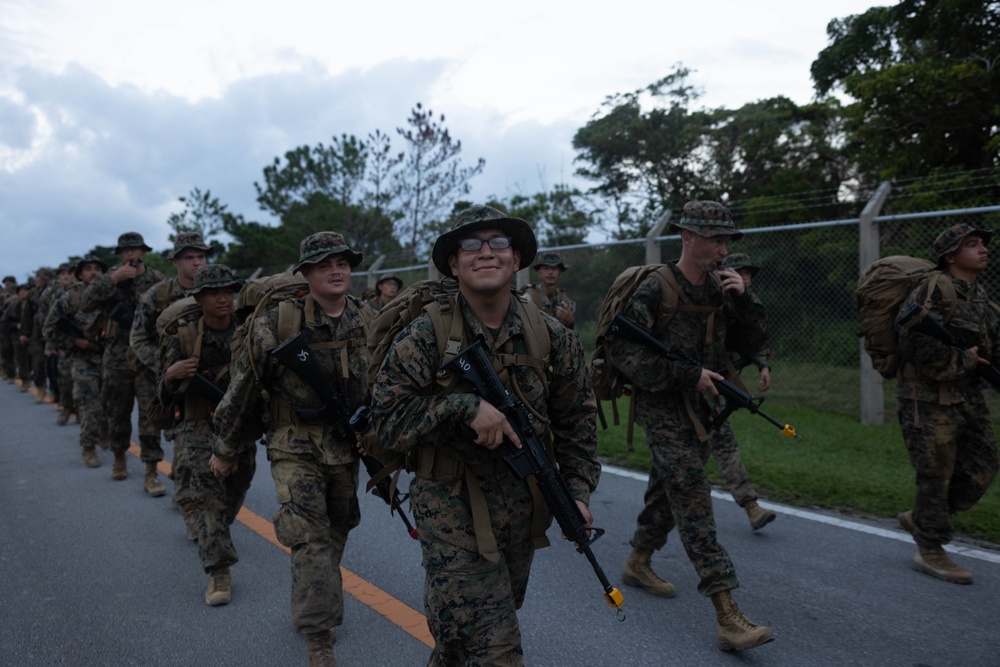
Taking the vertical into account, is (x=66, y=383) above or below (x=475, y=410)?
below

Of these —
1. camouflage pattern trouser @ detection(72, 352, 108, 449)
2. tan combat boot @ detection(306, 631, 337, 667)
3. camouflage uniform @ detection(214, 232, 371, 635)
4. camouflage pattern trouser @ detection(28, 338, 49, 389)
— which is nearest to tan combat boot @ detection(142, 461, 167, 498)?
camouflage pattern trouser @ detection(72, 352, 108, 449)

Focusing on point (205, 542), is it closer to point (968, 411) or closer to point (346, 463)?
point (346, 463)

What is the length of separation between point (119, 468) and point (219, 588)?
12.6 ft

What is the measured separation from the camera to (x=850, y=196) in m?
15.1

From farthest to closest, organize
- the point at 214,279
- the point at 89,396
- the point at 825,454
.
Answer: the point at 89,396 < the point at 825,454 < the point at 214,279

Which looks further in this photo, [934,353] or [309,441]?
[934,353]

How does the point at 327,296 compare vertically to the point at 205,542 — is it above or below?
above

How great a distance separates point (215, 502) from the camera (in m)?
4.89

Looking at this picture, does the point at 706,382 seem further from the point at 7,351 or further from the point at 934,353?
the point at 7,351

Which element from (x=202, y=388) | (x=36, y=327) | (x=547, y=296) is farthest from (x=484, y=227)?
(x=36, y=327)

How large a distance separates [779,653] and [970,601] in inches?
49.1

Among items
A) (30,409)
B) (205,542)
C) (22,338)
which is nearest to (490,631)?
(205,542)

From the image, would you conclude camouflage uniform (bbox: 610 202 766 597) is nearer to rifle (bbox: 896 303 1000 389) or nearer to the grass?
rifle (bbox: 896 303 1000 389)

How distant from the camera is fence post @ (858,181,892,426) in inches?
326
